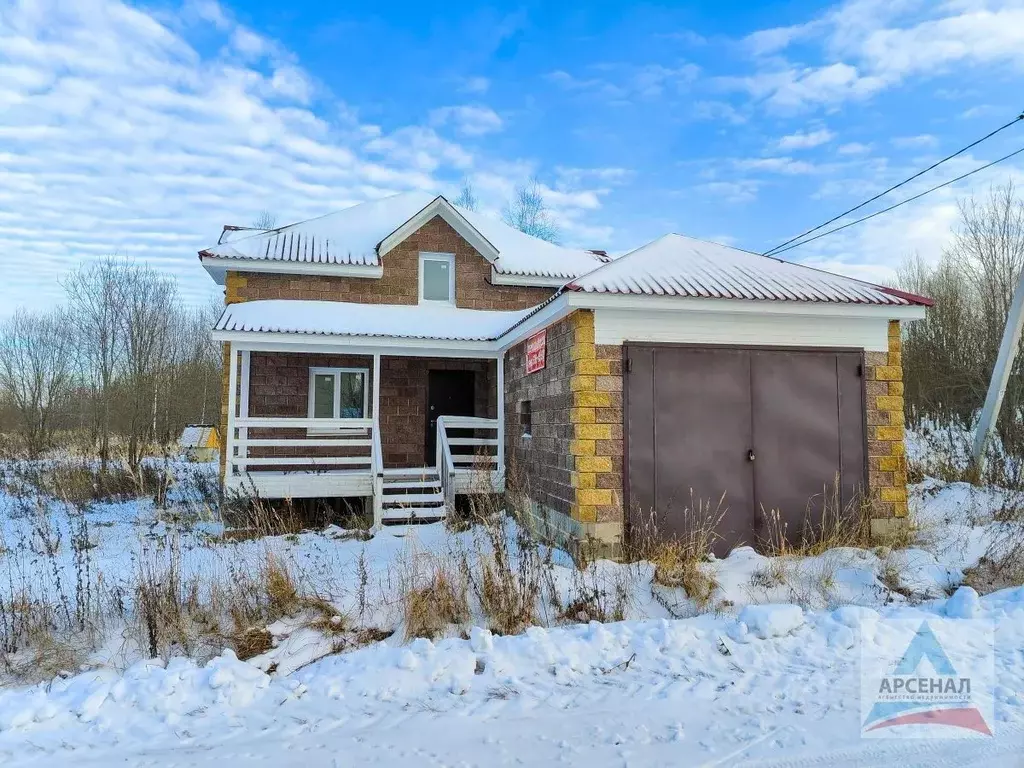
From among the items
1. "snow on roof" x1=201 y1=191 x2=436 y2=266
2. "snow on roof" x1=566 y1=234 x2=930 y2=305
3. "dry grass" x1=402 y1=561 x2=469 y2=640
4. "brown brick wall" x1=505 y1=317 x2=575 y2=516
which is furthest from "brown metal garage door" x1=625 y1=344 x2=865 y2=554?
"snow on roof" x1=201 y1=191 x2=436 y2=266

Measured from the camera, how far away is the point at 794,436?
7730 millimetres

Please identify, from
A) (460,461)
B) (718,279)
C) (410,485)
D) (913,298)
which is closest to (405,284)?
(460,461)

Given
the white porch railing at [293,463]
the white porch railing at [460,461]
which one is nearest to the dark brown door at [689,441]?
the white porch railing at [460,461]

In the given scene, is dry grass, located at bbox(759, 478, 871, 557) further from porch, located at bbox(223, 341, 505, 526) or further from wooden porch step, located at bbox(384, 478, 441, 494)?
wooden porch step, located at bbox(384, 478, 441, 494)

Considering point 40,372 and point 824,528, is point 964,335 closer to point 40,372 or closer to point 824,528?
point 824,528

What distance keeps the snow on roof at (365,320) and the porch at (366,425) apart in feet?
1.17

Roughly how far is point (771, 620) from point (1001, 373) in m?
9.65

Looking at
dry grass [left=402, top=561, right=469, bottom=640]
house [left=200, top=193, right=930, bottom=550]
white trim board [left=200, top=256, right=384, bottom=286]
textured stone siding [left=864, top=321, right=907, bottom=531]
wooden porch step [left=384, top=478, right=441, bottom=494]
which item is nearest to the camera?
dry grass [left=402, top=561, right=469, bottom=640]

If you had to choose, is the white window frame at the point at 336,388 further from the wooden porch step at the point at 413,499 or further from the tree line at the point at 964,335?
the tree line at the point at 964,335

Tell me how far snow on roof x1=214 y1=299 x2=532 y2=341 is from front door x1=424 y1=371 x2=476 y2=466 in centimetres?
145

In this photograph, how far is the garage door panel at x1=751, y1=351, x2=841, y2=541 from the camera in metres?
7.64

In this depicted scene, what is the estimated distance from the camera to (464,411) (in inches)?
544

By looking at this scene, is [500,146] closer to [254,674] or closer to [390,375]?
[390,375]

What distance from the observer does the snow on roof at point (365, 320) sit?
1072cm
